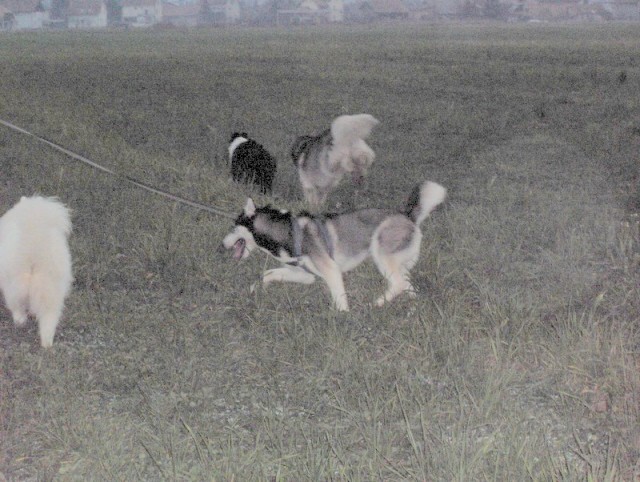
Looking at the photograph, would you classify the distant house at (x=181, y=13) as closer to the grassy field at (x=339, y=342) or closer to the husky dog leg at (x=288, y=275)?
the grassy field at (x=339, y=342)

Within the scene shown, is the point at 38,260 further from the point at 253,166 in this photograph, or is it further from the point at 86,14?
the point at 86,14

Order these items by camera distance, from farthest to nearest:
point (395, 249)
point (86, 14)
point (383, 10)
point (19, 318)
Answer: point (383, 10), point (86, 14), point (395, 249), point (19, 318)

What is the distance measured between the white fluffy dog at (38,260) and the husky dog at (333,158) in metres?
3.68

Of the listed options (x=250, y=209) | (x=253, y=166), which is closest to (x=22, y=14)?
(x=253, y=166)

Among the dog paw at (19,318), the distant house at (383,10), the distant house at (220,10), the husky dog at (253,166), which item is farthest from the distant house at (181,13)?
the dog paw at (19,318)

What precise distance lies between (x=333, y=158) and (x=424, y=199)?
2819 millimetres

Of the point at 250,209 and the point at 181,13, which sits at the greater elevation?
the point at 250,209

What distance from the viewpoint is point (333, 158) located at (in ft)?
28.5

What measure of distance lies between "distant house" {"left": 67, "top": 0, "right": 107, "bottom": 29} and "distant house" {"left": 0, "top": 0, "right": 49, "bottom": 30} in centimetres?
399

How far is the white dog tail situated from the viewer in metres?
8.20

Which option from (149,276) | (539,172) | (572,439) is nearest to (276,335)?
(149,276)

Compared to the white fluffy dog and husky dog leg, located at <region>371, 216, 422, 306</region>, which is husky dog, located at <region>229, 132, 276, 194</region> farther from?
the white fluffy dog

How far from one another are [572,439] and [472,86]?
1900cm

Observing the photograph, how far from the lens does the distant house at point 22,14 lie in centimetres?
10356
